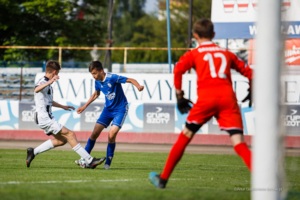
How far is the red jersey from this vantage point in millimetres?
4930

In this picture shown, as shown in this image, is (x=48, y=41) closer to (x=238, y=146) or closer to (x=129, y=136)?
(x=129, y=136)

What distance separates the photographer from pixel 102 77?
819 cm

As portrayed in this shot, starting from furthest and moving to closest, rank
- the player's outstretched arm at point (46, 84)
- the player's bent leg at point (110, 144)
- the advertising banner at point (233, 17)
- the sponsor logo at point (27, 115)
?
1. the advertising banner at point (233, 17)
2. the sponsor logo at point (27, 115)
3. the player's bent leg at point (110, 144)
4. the player's outstretched arm at point (46, 84)

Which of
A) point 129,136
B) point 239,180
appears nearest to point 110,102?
point 239,180

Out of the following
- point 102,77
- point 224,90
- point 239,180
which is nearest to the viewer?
point 224,90

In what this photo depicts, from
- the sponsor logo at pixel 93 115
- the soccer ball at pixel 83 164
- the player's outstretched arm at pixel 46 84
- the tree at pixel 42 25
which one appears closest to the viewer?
the player's outstretched arm at pixel 46 84

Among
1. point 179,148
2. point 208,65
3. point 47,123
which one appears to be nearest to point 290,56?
point 208,65

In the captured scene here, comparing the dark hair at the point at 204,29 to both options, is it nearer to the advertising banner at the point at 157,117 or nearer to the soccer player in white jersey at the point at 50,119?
the soccer player in white jersey at the point at 50,119

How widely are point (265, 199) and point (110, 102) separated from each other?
523 cm

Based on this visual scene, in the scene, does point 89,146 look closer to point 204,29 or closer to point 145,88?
point 204,29

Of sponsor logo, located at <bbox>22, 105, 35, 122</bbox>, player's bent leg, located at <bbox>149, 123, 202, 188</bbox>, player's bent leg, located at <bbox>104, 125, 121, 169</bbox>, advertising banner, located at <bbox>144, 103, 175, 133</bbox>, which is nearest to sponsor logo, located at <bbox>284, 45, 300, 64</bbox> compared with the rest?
player's bent leg, located at <bbox>149, 123, 202, 188</bbox>

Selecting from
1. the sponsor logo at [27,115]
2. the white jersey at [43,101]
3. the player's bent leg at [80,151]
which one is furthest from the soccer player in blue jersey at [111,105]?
the sponsor logo at [27,115]

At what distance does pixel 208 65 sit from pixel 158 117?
39.9 ft

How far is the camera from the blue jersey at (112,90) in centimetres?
825
